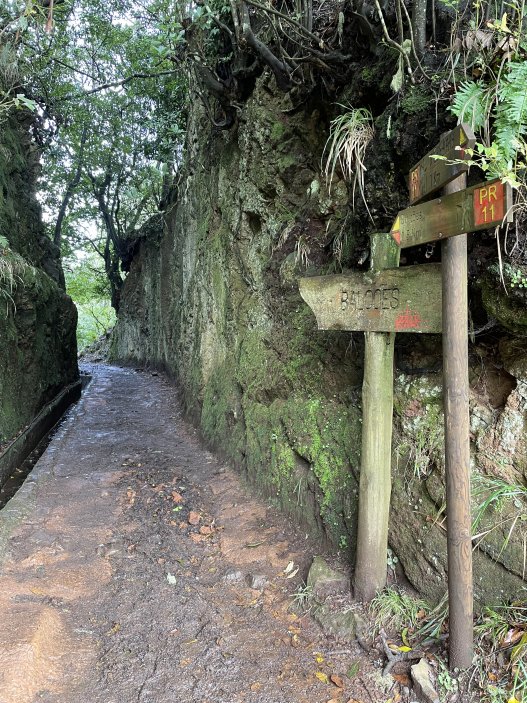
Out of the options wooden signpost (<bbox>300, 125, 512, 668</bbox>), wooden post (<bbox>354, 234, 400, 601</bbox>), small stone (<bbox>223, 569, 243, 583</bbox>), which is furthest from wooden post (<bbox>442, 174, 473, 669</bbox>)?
small stone (<bbox>223, 569, 243, 583</bbox>)

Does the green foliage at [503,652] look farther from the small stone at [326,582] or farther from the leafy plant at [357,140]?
the leafy plant at [357,140]

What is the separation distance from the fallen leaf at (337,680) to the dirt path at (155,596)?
2cm

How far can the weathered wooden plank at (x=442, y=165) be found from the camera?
8.04 ft

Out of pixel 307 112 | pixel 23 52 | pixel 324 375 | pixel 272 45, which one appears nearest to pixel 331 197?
pixel 307 112

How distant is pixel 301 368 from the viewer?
4.93m

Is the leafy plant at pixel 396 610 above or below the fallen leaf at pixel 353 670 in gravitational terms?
above

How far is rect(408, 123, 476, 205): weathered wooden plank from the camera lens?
2451 millimetres

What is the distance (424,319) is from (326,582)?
86.7 inches

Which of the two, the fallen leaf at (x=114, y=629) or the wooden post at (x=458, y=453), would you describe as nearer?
the wooden post at (x=458, y=453)

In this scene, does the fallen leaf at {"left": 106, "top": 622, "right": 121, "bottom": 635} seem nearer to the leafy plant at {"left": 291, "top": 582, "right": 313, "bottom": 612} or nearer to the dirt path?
the dirt path

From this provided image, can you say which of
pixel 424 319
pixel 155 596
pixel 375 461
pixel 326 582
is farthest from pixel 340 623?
pixel 424 319

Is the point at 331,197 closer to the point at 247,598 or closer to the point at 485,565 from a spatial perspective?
the point at 485,565

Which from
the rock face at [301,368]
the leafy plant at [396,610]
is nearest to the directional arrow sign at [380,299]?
the rock face at [301,368]

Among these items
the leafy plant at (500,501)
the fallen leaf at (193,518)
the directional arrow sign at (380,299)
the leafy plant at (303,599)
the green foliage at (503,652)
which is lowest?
the leafy plant at (303,599)
